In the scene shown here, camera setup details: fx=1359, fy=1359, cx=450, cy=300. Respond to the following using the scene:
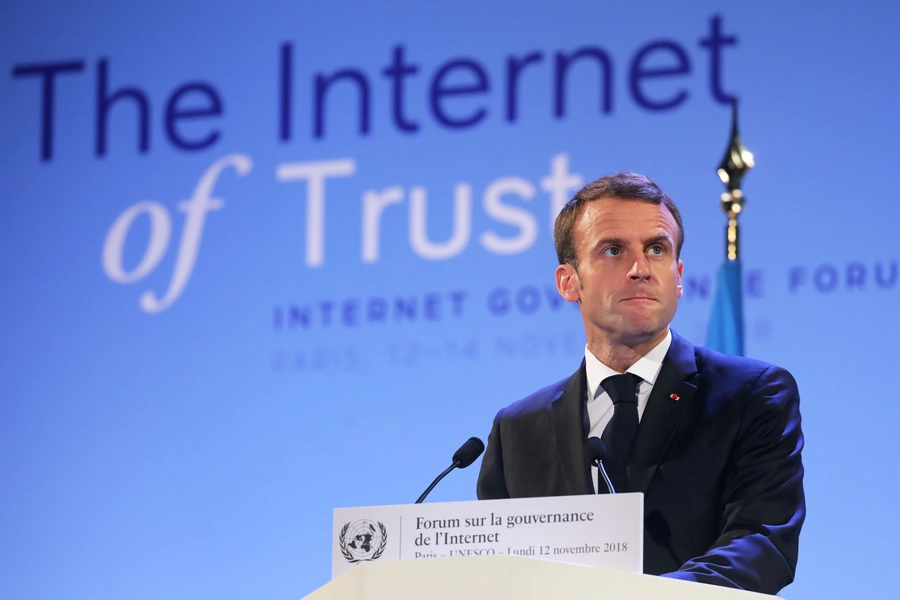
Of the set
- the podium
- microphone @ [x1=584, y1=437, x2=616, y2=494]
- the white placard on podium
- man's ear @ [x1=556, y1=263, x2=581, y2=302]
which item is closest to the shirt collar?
man's ear @ [x1=556, y1=263, x2=581, y2=302]

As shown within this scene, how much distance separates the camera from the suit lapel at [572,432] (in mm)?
2842

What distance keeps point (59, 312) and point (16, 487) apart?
74 centimetres

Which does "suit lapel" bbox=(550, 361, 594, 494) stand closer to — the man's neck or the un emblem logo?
the man's neck

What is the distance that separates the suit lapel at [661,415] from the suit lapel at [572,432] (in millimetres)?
119

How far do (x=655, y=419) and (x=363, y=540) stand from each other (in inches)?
30.6

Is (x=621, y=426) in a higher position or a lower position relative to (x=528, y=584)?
higher

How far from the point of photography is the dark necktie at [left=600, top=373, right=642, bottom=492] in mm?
2773

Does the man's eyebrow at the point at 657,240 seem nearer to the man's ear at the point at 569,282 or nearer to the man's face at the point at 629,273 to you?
the man's face at the point at 629,273

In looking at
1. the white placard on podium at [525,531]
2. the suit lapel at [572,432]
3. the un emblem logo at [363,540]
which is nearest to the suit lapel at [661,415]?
the suit lapel at [572,432]

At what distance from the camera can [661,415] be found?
9.21 feet

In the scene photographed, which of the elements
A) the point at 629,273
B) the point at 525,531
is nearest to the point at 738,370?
the point at 629,273

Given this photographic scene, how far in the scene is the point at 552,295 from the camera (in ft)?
16.2

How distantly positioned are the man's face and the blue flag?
1.76m

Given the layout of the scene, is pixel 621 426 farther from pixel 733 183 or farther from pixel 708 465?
pixel 733 183
